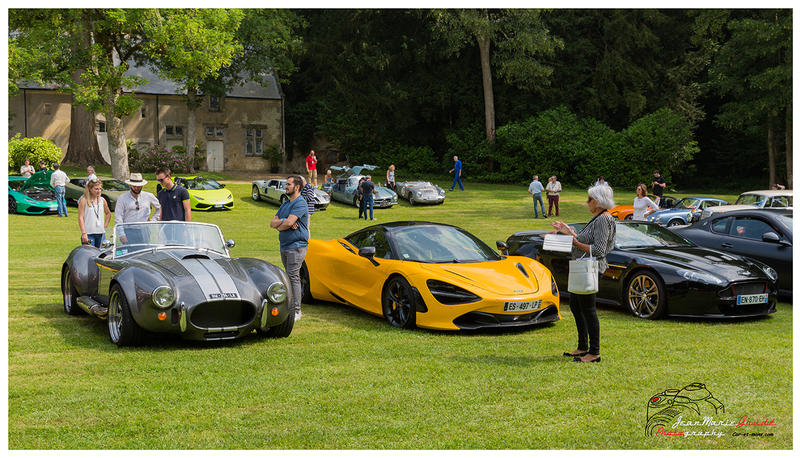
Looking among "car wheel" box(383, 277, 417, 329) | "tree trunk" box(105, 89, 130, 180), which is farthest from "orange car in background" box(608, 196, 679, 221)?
"tree trunk" box(105, 89, 130, 180)

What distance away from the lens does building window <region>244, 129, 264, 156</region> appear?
169ft

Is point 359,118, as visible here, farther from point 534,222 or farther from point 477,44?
point 534,222

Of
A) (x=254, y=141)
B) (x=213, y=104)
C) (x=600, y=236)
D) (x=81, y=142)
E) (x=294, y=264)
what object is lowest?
(x=294, y=264)

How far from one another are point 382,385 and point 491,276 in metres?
2.90

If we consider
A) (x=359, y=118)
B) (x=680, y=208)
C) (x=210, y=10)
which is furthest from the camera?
(x=359, y=118)

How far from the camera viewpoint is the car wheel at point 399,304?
26.7ft

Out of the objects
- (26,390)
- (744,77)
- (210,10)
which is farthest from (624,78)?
(26,390)

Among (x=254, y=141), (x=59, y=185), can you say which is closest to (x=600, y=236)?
(x=59, y=185)

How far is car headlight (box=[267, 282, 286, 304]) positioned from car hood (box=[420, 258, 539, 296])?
181 cm

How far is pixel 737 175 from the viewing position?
5194cm

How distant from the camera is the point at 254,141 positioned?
171 ft

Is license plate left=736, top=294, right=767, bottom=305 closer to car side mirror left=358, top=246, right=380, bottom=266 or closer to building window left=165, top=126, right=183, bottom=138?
car side mirror left=358, top=246, right=380, bottom=266

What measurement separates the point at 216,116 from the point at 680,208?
36361 mm

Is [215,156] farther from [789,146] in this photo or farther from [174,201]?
[174,201]
